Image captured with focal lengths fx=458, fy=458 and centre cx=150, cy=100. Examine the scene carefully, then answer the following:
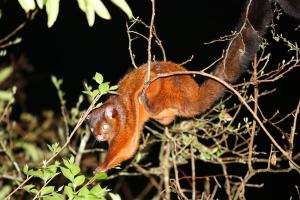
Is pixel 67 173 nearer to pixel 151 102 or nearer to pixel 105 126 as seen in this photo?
pixel 151 102

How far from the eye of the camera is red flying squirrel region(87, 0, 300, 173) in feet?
11.5

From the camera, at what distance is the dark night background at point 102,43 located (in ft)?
22.5

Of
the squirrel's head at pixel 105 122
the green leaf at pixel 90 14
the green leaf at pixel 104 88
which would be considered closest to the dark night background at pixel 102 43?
the squirrel's head at pixel 105 122

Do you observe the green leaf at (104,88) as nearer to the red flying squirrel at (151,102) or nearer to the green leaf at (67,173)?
the green leaf at (67,173)

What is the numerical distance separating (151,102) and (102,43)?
5746 mm

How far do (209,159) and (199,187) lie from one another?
6.57 feet

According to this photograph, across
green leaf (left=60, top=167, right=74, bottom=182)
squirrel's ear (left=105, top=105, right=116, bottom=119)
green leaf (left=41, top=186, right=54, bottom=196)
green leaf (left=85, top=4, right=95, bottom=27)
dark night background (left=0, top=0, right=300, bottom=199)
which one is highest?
green leaf (left=85, top=4, right=95, bottom=27)

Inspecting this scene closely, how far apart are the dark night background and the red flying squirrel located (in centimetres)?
261

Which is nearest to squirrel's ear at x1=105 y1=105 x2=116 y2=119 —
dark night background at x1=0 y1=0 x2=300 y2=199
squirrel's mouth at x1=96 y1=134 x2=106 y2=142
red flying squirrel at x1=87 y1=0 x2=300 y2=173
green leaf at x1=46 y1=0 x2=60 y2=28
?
red flying squirrel at x1=87 y1=0 x2=300 y2=173

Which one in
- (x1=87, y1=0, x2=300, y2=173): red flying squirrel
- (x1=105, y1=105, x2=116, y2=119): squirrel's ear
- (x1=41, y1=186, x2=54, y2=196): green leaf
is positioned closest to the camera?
(x1=41, y1=186, x2=54, y2=196): green leaf

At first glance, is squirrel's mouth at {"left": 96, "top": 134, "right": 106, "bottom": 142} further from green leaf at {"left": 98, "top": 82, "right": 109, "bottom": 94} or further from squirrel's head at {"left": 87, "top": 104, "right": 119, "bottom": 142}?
green leaf at {"left": 98, "top": 82, "right": 109, "bottom": 94}

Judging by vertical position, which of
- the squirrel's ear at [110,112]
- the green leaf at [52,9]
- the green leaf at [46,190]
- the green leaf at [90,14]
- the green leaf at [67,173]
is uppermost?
the green leaf at [52,9]

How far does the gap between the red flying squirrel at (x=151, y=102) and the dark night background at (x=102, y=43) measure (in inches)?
103

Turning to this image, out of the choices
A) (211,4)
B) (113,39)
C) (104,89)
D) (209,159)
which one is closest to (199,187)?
(209,159)
